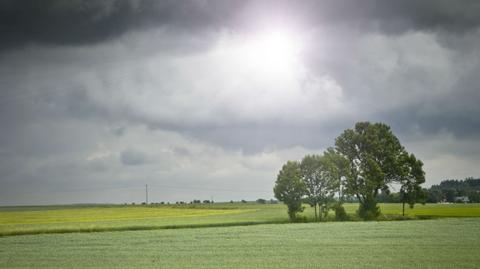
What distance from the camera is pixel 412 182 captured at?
104 meters

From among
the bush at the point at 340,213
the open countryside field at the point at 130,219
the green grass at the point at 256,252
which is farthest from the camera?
the bush at the point at 340,213

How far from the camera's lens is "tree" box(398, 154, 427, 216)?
339 feet

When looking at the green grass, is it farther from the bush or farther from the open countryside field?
the bush

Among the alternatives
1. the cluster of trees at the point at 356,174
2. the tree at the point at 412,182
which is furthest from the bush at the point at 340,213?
the tree at the point at 412,182

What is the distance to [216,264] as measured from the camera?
3234 cm

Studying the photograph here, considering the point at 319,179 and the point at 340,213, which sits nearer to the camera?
the point at 340,213

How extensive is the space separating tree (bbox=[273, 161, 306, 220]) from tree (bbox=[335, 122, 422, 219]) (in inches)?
430

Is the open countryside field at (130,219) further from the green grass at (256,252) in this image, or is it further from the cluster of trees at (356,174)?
the green grass at (256,252)

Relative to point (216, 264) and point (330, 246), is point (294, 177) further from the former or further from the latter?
point (216, 264)

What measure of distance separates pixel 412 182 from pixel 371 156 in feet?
34.2

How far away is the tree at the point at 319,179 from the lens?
98.2 m

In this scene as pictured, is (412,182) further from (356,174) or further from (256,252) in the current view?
(256,252)

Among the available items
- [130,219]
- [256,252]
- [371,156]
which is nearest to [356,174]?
[371,156]

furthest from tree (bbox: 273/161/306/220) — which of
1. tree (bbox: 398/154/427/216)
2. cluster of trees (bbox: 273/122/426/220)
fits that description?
tree (bbox: 398/154/427/216)
